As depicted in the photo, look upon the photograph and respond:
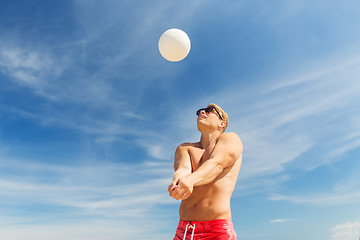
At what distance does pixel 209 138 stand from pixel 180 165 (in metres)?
0.97

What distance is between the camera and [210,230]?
5762 mm

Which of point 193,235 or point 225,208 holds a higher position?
point 225,208

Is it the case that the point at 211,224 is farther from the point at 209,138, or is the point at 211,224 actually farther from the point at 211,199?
the point at 209,138

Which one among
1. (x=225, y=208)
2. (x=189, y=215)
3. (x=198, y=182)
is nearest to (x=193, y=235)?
(x=189, y=215)

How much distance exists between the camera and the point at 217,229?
18.8 ft

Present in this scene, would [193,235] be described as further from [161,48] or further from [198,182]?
[161,48]

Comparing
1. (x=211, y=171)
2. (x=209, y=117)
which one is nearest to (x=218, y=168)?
(x=211, y=171)

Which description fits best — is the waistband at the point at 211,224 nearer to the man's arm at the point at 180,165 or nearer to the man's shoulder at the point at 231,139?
the man's arm at the point at 180,165

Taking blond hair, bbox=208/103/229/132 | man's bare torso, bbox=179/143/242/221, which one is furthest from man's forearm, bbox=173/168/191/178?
blond hair, bbox=208/103/229/132

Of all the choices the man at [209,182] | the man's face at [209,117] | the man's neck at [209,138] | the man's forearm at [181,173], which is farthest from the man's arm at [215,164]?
the man's face at [209,117]

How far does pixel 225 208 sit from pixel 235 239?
0.57 meters

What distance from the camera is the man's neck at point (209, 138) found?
666cm

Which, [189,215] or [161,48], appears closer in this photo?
[189,215]

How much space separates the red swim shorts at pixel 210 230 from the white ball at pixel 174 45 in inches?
140
